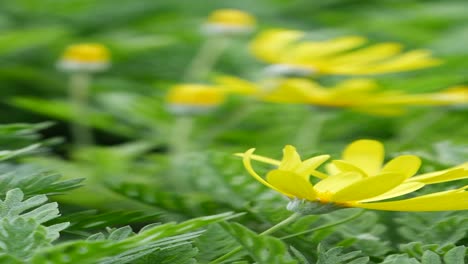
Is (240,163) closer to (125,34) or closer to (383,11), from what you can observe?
(125,34)

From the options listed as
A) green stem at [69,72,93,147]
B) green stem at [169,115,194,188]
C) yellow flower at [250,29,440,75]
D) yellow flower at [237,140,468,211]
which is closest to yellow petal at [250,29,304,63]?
yellow flower at [250,29,440,75]

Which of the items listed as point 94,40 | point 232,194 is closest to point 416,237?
point 232,194

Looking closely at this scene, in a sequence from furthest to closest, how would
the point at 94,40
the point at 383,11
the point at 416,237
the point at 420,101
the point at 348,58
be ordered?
the point at 383,11 → the point at 94,40 → the point at 348,58 → the point at 420,101 → the point at 416,237

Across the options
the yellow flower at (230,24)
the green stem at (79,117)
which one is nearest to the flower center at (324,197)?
the green stem at (79,117)

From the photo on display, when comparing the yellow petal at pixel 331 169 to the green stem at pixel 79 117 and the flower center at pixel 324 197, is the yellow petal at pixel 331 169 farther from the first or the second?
the green stem at pixel 79 117

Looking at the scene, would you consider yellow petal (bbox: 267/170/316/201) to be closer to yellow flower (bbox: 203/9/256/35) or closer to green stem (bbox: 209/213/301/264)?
green stem (bbox: 209/213/301/264)

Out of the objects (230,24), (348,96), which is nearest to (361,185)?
(348,96)
